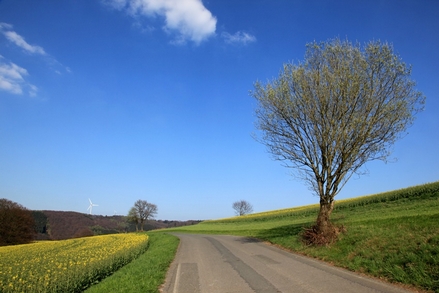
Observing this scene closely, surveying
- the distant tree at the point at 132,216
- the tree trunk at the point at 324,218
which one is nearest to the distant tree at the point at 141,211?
the distant tree at the point at 132,216

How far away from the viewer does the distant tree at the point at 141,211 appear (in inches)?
4267

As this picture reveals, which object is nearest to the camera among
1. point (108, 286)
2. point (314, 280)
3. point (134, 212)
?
point (314, 280)

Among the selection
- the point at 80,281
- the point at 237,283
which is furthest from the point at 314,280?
the point at 80,281

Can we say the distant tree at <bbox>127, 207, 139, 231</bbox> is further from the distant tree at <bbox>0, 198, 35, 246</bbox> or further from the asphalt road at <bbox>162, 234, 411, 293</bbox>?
the asphalt road at <bbox>162, 234, 411, 293</bbox>

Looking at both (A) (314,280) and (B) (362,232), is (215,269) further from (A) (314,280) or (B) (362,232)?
(B) (362,232)

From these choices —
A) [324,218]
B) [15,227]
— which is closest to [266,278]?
[324,218]

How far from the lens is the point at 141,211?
109500 mm

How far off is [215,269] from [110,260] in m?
6.06

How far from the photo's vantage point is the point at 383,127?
1714 cm

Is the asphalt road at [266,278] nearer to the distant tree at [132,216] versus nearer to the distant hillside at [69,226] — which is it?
the distant tree at [132,216]

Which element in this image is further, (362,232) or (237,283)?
(362,232)

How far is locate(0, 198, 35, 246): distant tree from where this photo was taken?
67750mm

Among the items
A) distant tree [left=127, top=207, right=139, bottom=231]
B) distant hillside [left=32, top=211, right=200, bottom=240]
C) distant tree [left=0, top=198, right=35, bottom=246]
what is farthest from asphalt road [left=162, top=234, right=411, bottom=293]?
distant hillside [left=32, top=211, right=200, bottom=240]

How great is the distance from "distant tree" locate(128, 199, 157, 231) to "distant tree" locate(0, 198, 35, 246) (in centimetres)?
3545
